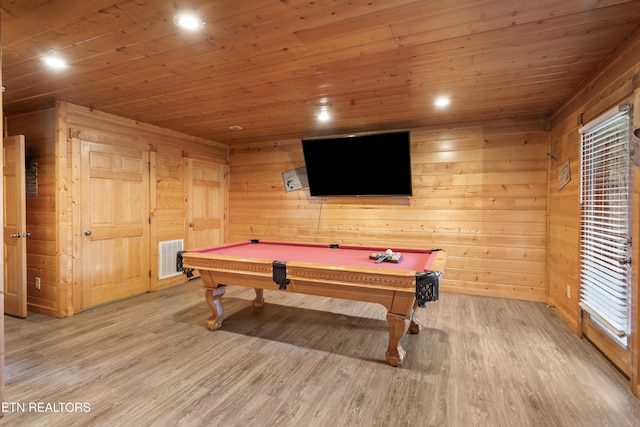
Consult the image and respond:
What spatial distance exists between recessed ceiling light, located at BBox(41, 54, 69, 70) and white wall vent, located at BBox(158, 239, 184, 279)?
248cm

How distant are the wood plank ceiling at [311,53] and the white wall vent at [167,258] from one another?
6.01ft

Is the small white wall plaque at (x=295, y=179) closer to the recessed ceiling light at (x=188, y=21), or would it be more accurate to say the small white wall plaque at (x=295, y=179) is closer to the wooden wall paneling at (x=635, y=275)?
the recessed ceiling light at (x=188, y=21)

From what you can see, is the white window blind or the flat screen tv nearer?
the white window blind

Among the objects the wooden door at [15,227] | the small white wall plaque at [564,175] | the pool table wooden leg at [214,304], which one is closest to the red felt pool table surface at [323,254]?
the pool table wooden leg at [214,304]

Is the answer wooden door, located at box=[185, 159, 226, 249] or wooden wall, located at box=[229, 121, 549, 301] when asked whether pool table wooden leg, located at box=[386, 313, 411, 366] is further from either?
wooden door, located at box=[185, 159, 226, 249]

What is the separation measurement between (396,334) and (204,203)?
382cm

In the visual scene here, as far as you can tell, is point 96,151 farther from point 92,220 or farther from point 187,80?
point 187,80

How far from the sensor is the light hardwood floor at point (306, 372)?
1.76 meters

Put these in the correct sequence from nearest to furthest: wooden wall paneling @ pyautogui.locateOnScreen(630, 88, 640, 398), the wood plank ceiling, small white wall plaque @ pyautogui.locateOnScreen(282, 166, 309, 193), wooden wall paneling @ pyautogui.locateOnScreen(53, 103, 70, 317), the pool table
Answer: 1. the wood plank ceiling
2. wooden wall paneling @ pyautogui.locateOnScreen(630, 88, 640, 398)
3. the pool table
4. wooden wall paneling @ pyautogui.locateOnScreen(53, 103, 70, 317)
5. small white wall plaque @ pyautogui.locateOnScreen(282, 166, 309, 193)

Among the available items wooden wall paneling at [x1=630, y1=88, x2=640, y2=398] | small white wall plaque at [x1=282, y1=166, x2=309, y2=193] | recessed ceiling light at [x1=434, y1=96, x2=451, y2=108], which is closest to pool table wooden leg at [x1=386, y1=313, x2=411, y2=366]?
wooden wall paneling at [x1=630, y1=88, x2=640, y2=398]

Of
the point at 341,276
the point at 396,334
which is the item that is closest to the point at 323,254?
the point at 341,276

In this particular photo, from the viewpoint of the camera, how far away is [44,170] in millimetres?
3328

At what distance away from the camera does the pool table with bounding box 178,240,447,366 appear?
2098mm

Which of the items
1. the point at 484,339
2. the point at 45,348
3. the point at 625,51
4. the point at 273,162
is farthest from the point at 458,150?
the point at 45,348
